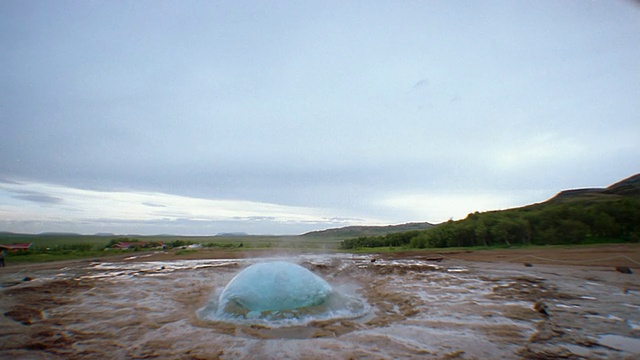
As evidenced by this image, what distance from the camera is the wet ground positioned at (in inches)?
204

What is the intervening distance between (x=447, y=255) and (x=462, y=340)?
63.3 feet

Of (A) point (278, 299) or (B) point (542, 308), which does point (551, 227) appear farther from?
(A) point (278, 299)

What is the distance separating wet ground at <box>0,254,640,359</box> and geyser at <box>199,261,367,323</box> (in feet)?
1.53

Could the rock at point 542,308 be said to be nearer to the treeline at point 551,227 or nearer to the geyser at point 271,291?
the geyser at point 271,291

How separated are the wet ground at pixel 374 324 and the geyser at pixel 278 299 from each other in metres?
0.47

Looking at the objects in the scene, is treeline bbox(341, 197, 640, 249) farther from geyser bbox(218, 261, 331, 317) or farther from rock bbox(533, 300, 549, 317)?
geyser bbox(218, 261, 331, 317)

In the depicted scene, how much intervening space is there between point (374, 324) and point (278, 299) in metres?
2.38

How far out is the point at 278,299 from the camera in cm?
759

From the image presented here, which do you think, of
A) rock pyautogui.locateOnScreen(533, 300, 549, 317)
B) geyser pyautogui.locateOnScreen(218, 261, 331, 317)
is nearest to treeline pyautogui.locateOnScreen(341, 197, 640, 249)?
rock pyautogui.locateOnScreen(533, 300, 549, 317)

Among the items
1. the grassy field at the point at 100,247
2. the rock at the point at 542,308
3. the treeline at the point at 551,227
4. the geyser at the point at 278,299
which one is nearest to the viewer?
the rock at the point at 542,308

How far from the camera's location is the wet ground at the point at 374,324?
519 cm

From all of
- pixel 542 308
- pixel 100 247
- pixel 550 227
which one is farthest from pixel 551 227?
pixel 100 247

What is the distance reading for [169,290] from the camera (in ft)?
37.8

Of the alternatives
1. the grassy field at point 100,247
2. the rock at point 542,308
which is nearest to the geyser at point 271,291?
the rock at point 542,308
